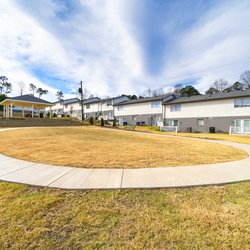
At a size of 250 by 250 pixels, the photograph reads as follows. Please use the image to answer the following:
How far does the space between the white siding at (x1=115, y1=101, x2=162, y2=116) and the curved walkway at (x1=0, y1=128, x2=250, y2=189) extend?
28042 millimetres

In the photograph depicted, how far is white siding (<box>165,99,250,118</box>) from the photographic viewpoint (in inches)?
902

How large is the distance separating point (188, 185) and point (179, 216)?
1.37 metres

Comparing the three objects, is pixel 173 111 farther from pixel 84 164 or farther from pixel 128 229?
pixel 128 229

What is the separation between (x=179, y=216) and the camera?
268cm

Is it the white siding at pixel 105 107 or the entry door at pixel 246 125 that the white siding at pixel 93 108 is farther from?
the entry door at pixel 246 125

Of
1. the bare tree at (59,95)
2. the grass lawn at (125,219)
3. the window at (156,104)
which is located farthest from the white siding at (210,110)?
the bare tree at (59,95)

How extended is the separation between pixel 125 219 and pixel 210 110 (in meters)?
26.9

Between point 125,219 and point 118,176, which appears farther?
point 118,176

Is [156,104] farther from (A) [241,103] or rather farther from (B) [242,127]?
(B) [242,127]

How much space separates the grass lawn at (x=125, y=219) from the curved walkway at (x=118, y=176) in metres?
0.33

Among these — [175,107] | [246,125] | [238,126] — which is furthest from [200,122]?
[246,125]

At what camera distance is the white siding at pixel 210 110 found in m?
22.9

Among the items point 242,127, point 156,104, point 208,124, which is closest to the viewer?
point 242,127

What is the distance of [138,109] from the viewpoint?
36125mm
